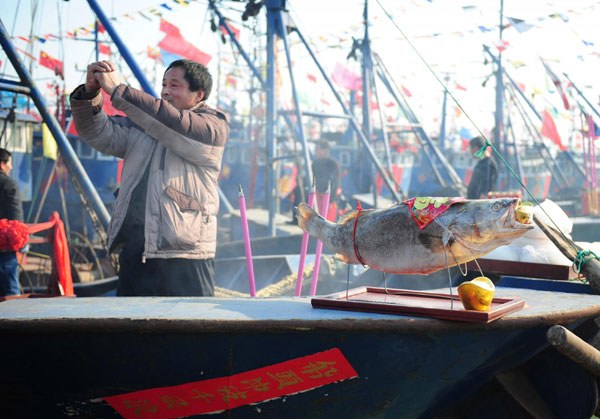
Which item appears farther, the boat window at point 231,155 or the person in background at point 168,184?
the boat window at point 231,155

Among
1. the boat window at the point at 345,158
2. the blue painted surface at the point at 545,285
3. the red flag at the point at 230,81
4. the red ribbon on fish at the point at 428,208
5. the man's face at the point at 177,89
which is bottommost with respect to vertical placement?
the blue painted surface at the point at 545,285

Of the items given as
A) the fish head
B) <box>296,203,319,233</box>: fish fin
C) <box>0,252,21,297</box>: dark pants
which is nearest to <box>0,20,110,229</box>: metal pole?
<box>0,252,21,297</box>: dark pants

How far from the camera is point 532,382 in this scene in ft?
7.31

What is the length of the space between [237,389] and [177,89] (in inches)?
51.8

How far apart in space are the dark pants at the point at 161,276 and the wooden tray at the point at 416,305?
0.79 meters

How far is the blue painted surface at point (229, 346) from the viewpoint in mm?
1602

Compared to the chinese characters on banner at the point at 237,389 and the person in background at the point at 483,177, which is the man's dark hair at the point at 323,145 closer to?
the person in background at the point at 483,177

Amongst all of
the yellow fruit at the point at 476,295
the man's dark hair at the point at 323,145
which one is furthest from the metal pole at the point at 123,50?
the man's dark hair at the point at 323,145

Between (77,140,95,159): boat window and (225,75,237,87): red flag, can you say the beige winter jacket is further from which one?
(225,75,237,87): red flag

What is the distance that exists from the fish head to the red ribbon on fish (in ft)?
0.08

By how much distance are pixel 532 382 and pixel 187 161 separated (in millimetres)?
1710

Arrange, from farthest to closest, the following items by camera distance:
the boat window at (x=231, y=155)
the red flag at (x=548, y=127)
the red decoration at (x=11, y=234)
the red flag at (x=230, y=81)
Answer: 1. the boat window at (x=231, y=155)
2. the red flag at (x=230, y=81)
3. the red flag at (x=548, y=127)
4. the red decoration at (x=11, y=234)

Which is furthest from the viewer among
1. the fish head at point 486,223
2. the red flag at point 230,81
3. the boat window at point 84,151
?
the red flag at point 230,81

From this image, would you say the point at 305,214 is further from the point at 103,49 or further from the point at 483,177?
the point at 103,49
